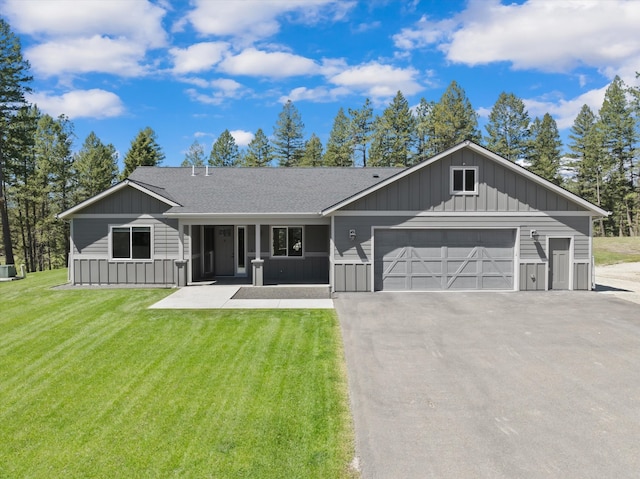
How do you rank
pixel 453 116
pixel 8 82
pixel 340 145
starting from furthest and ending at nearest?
pixel 340 145, pixel 453 116, pixel 8 82

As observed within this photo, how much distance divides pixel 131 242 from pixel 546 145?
1726 inches

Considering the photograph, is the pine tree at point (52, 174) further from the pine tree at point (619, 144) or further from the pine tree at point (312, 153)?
the pine tree at point (619, 144)

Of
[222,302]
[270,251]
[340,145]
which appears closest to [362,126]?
[340,145]

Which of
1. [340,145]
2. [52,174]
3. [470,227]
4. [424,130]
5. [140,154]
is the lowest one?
[470,227]

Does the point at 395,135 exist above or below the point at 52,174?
above

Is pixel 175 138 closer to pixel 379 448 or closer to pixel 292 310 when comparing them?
pixel 292 310

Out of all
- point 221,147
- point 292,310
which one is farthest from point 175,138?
point 292,310

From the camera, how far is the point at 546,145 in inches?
1708

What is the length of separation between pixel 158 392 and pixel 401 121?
38.1m

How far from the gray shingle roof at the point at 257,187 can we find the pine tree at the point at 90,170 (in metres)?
19.9

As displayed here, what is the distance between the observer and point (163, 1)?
12.7 metres

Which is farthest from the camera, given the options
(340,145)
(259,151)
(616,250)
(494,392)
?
(259,151)

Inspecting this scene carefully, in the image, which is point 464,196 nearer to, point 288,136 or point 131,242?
point 131,242

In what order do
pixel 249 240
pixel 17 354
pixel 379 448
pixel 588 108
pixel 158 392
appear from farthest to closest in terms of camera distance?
pixel 588 108
pixel 249 240
pixel 17 354
pixel 158 392
pixel 379 448
